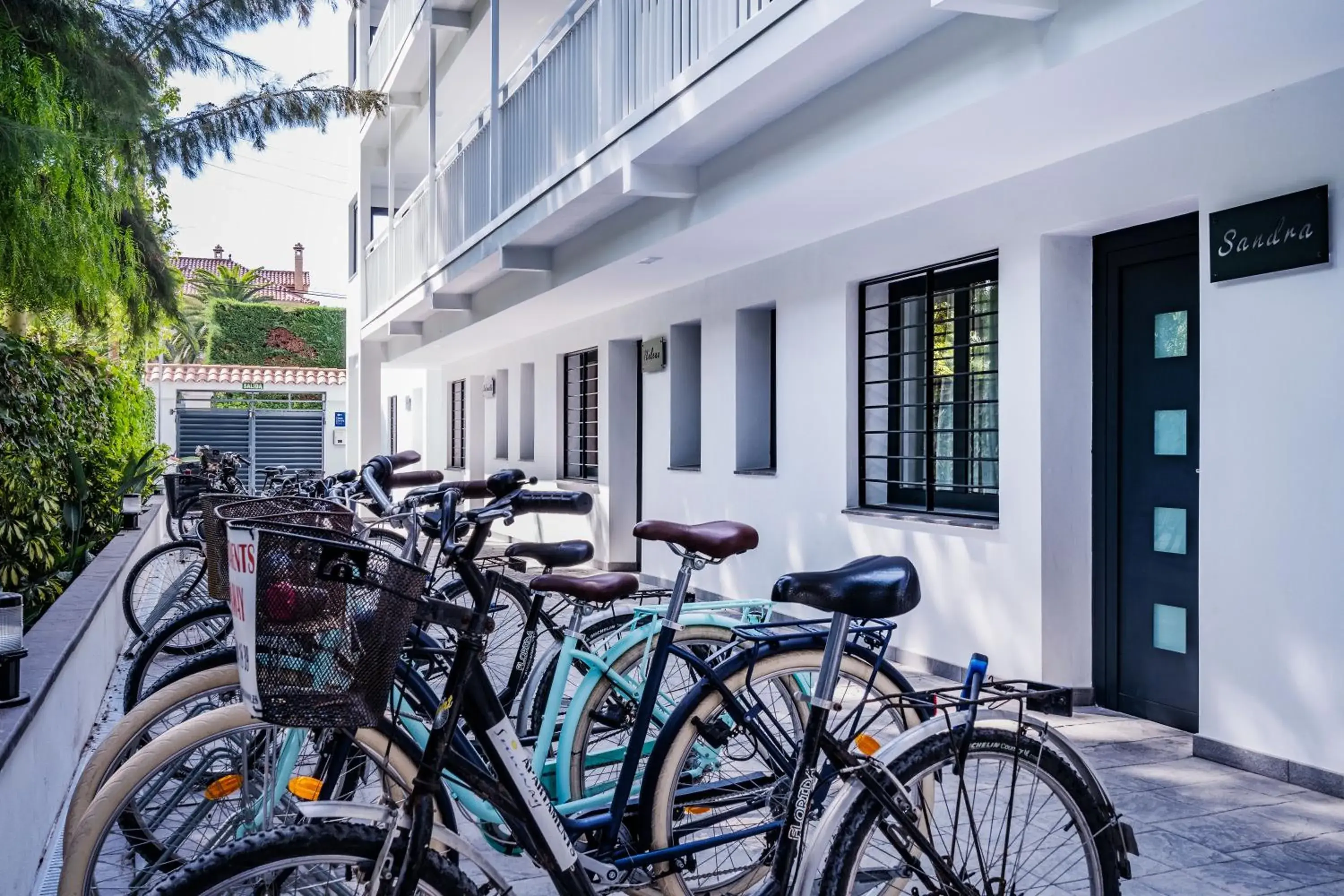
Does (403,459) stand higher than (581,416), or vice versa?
(581,416)

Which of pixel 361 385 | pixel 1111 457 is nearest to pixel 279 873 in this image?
pixel 1111 457

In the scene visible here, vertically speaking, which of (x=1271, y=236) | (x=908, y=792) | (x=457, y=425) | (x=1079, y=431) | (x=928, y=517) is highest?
(x=1271, y=236)

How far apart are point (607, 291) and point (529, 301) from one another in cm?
86

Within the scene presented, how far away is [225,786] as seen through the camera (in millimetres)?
2670

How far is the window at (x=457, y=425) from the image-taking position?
59.4ft

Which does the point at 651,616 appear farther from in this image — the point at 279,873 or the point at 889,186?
the point at 889,186

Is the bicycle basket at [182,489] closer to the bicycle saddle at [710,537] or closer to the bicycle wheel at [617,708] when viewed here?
the bicycle wheel at [617,708]

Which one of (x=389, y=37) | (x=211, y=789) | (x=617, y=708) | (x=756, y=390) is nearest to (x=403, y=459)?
(x=617, y=708)

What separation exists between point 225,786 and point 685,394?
25.1ft

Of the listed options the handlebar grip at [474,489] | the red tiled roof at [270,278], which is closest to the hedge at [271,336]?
the red tiled roof at [270,278]

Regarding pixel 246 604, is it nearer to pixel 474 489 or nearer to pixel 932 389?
pixel 474 489

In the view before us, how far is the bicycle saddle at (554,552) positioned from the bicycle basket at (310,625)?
151 cm

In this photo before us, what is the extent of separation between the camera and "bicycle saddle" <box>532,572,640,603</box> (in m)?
3.19

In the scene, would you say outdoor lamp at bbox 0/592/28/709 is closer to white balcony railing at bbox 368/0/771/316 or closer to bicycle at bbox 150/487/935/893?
bicycle at bbox 150/487/935/893
